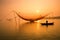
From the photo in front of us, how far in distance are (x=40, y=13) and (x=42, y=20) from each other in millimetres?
95

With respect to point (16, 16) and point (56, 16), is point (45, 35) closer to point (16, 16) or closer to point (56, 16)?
point (56, 16)

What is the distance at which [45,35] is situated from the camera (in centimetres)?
152

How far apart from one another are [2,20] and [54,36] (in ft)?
2.18

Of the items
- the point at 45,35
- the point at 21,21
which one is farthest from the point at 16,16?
the point at 45,35

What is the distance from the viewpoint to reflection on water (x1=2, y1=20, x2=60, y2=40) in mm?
1511

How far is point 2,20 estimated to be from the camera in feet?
5.18

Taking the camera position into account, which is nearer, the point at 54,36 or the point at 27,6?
the point at 54,36

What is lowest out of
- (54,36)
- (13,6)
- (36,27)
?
(54,36)

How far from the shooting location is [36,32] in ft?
5.05

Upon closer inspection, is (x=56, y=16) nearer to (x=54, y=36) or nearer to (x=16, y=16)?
(x=54, y=36)

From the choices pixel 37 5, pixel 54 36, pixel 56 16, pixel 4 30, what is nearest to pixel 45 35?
pixel 54 36

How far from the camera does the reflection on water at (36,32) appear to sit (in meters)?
1.51

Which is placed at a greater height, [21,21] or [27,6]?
[27,6]

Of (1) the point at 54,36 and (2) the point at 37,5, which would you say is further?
(2) the point at 37,5
